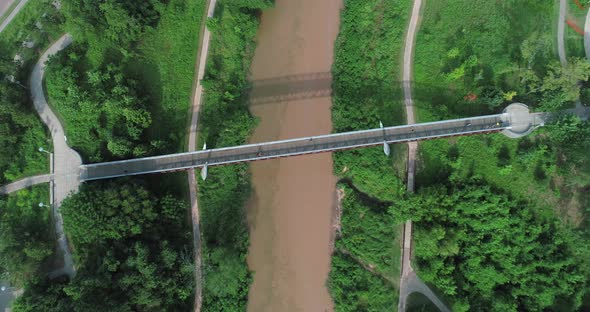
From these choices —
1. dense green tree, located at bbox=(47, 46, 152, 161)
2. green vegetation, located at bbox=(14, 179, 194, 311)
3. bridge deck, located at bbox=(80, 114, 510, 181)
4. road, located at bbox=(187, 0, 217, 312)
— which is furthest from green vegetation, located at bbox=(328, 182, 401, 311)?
dense green tree, located at bbox=(47, 46, 152, 161)

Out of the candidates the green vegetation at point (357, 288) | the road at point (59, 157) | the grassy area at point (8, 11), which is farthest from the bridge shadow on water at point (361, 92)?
the grassy area at point (8, 11)

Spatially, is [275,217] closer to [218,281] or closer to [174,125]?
[218,281]

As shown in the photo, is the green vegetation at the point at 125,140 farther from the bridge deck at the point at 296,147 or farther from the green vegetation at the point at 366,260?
the green vegetation at the point at 366,260

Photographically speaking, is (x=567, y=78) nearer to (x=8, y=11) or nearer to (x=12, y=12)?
(x=12, y=12)

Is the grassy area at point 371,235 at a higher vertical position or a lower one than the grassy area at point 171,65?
lower

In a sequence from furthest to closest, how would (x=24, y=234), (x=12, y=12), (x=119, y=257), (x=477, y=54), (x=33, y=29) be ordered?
(x=12, y=12) → (x=33, y=29) → (x=477, y=54) → (x=24, y=234) → (x=119, y=257)

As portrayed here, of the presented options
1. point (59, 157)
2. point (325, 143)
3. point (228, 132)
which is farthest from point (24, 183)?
point (325, 143)

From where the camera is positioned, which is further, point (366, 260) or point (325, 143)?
point (366, 260)

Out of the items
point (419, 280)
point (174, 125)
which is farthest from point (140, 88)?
point (419, 280)
